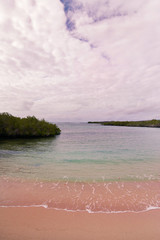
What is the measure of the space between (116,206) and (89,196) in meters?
1.54

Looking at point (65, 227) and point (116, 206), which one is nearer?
point (65, 227)

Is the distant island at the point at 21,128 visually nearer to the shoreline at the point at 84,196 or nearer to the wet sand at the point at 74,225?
the shoreline at the point at 84,196

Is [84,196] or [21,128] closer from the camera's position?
[84,196]


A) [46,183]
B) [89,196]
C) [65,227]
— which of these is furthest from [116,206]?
[46,183]

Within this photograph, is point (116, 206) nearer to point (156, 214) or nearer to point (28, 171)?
point (156, 214)

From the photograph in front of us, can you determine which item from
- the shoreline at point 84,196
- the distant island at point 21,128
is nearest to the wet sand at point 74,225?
the shoreline at point 84,196

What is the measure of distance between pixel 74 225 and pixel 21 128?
35408 mm

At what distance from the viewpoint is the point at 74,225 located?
15.5ft

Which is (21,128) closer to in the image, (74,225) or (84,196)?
(84,196)

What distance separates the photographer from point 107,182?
8797 millimetres

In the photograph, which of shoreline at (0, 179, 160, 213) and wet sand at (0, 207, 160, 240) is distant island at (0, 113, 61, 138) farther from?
wet sand at (0, 207, 160, 240)

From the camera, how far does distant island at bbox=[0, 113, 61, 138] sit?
1345 inches

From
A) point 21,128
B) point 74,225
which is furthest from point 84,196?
point 21,128

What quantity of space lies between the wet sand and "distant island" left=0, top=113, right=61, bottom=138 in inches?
1292
